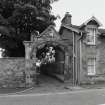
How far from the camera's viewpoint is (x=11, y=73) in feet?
69.3

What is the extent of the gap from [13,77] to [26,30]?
10132 mm

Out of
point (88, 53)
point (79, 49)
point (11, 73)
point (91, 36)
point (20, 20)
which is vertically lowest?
point (11, 73)

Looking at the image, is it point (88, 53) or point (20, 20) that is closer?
point (88, 53)

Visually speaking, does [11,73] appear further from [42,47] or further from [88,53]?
[88,53]

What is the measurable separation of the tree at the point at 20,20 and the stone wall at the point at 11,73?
16.3ft

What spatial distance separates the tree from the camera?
25562 mm

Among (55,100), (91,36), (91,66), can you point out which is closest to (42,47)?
(91,36)

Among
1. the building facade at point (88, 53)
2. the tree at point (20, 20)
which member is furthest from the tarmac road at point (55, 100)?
the tree at point (20, 20)

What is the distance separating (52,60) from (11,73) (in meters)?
16.1

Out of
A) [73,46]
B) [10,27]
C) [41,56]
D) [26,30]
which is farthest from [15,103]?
[41,56]

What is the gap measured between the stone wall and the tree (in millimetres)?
4964

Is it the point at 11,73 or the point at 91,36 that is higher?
the point at 91,36

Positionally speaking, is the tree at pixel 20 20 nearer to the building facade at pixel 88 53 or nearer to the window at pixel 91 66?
the building facade at pixel 88 53

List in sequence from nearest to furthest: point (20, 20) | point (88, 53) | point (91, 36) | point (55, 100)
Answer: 1. point (55, 100)
2. point (88, 53)
3. point (91, 36)
4. point (20, 20)
